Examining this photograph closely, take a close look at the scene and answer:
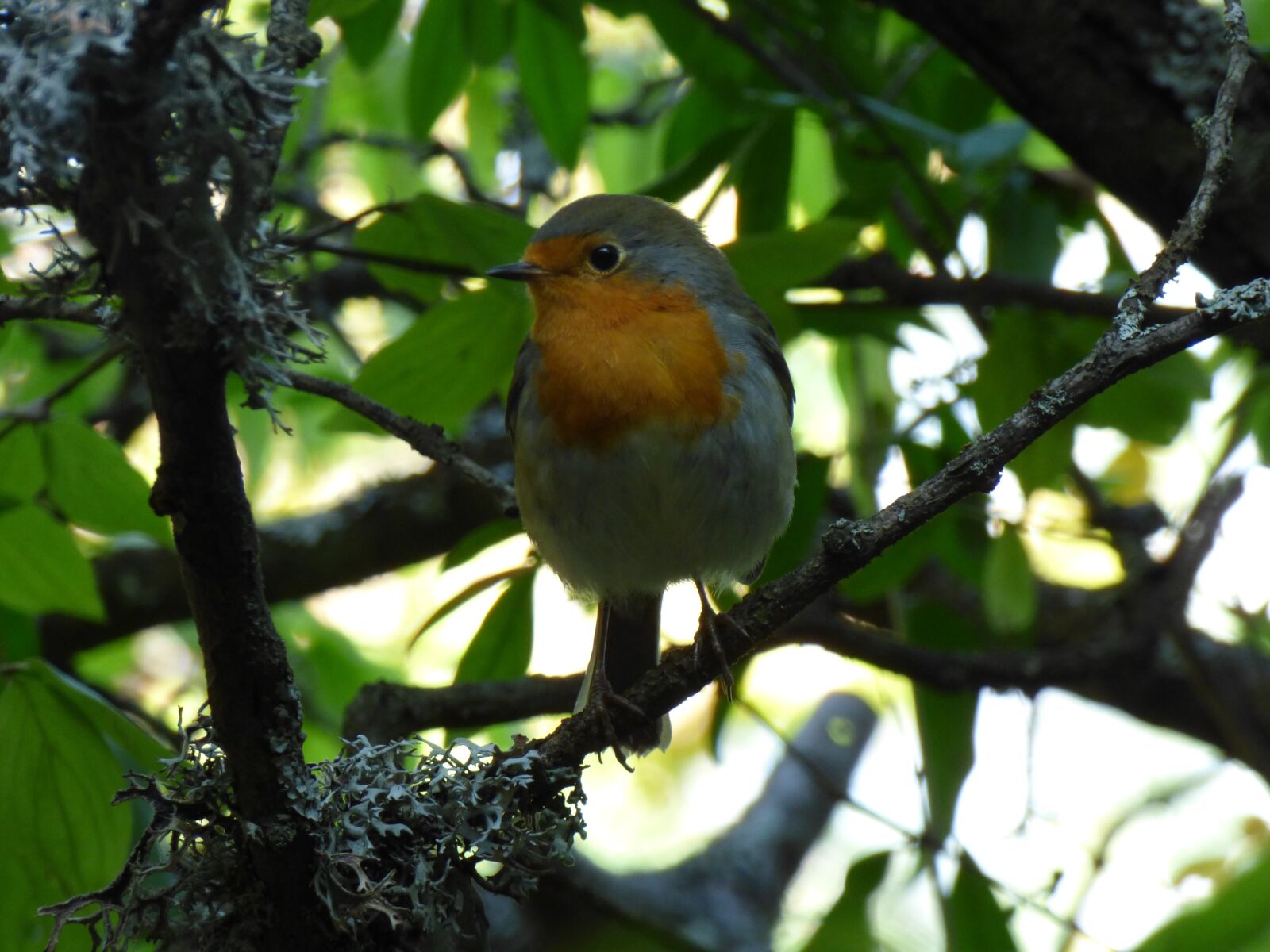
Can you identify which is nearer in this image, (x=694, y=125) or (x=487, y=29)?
(x=487, y=29)

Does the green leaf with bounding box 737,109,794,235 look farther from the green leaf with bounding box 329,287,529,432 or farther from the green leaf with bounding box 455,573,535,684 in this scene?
the green leaf with bounding box 455,573,535,684

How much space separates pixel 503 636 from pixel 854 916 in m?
1.14

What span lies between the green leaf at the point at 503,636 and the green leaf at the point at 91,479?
0.92 metres

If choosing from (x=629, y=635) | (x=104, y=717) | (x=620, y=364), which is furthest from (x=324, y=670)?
(x=104, y=717)

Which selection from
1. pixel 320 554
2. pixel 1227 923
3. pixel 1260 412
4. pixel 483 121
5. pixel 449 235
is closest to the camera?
pixel 1227 923

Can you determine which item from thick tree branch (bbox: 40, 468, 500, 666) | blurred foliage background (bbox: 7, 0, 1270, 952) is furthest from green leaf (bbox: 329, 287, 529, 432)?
thick tree branch (bbox: 40, 468, 500, 666)

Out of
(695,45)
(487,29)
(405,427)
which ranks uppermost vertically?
(695,45)

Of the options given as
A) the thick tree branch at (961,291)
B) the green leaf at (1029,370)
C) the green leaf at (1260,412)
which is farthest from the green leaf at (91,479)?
the green leaf at (1260,412)

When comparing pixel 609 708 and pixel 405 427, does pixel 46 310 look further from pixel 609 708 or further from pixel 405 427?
pixel 609 708

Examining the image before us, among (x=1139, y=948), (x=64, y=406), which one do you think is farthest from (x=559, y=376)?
(x=64, y=406)

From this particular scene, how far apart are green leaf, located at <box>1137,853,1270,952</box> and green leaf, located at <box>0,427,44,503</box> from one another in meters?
2.61

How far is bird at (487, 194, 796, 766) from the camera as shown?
332 centimetres

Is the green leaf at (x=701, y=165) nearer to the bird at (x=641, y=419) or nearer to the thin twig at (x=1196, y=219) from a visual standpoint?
the bird at (x=641, y=419)

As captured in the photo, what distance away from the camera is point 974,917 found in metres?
3.10
